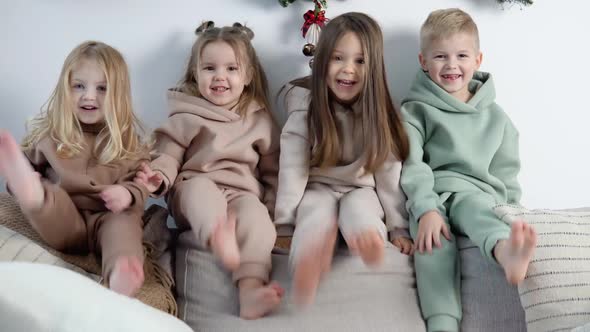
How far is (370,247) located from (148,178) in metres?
0.58

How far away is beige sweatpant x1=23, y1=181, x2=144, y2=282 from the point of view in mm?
1334

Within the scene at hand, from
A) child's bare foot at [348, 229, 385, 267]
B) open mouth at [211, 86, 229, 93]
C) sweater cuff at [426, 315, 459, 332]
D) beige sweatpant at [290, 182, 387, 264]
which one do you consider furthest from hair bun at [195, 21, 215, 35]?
sweater cuff at [426, 315, 459, 332]

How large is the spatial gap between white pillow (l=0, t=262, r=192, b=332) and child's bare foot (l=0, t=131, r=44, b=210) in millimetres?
511

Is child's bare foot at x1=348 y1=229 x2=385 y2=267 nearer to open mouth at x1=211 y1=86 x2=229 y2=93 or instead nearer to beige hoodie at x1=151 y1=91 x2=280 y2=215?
beige hoodie at x1=151 y1=91 x2=280 y2=215

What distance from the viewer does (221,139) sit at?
65.1 inches

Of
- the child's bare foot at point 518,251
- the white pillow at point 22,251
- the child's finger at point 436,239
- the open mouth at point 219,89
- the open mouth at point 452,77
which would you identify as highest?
the open mouth at point 452,77

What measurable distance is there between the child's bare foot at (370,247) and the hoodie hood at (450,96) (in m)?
0.48

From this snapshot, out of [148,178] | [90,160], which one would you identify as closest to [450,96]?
[148,178]

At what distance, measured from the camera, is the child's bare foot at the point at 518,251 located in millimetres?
1211

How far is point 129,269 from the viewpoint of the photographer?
126 centimetres

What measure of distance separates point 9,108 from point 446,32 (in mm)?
1237

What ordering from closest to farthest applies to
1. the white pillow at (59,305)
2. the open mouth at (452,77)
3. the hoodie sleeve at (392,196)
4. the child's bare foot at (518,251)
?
1. the white pillow at (59,305)
2. the child's bare foot at (518,251)
3. the hoodie sleeve at (392,196)
4. the open mouth at (452,77)

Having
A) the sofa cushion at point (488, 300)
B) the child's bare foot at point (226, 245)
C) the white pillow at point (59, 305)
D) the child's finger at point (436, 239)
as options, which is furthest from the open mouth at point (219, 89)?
the white pillow at point (59, 305)

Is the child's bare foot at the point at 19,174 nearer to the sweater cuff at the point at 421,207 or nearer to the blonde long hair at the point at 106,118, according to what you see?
the blonde long hair at the point at 106,118
